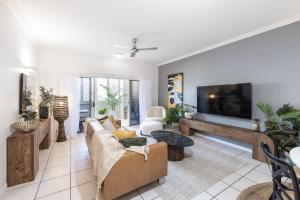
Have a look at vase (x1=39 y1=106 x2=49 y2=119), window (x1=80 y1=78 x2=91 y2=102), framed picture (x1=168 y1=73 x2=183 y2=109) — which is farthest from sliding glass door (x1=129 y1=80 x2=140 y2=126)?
vase (x1=39 y1=106 x2=49 y2=119)

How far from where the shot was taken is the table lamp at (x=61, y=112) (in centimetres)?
403

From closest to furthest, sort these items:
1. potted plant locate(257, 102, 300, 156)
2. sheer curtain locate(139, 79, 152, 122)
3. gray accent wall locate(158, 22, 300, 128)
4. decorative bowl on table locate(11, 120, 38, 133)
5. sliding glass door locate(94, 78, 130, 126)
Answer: decorative bowl on table locate(11, 120, 38, 133) → potted plant locate(257, 102, 300, 156) → gray accent wall locate(158, 22, 300, 128) → sheer curtain locate(139, 79, 152, 122) → sliding glass door locate(94, 78, 130, 126)

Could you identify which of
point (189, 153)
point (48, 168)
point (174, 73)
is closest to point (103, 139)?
point (48, 168)

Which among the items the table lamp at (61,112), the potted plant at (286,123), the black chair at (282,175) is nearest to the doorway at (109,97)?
the table lamp at (61,112)

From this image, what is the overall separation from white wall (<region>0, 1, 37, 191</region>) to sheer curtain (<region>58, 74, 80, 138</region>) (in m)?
1.65

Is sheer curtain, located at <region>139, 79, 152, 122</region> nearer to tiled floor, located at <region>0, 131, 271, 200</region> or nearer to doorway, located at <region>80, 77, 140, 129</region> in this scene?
doorway, located at <region>80, 77, 140, 129</region>

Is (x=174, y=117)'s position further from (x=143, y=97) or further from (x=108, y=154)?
(x=108, y=154)

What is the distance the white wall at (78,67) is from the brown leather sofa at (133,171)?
3593mm

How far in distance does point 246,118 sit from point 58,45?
501cm

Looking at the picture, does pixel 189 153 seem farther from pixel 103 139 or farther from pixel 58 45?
pixel 58 45

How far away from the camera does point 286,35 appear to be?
2.73 meters

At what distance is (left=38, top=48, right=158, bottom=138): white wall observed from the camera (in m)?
4.25

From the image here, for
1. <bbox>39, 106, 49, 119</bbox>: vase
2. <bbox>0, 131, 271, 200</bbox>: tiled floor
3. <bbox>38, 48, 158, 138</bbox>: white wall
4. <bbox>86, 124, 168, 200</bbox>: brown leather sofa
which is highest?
<bbox>38, 48, 158, 138</bbox>: white wall

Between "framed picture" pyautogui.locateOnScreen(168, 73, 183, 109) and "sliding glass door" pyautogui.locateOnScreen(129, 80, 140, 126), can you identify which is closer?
"framed picture" pyautogui.locateOnScreen(168, 73, 183, 109)
